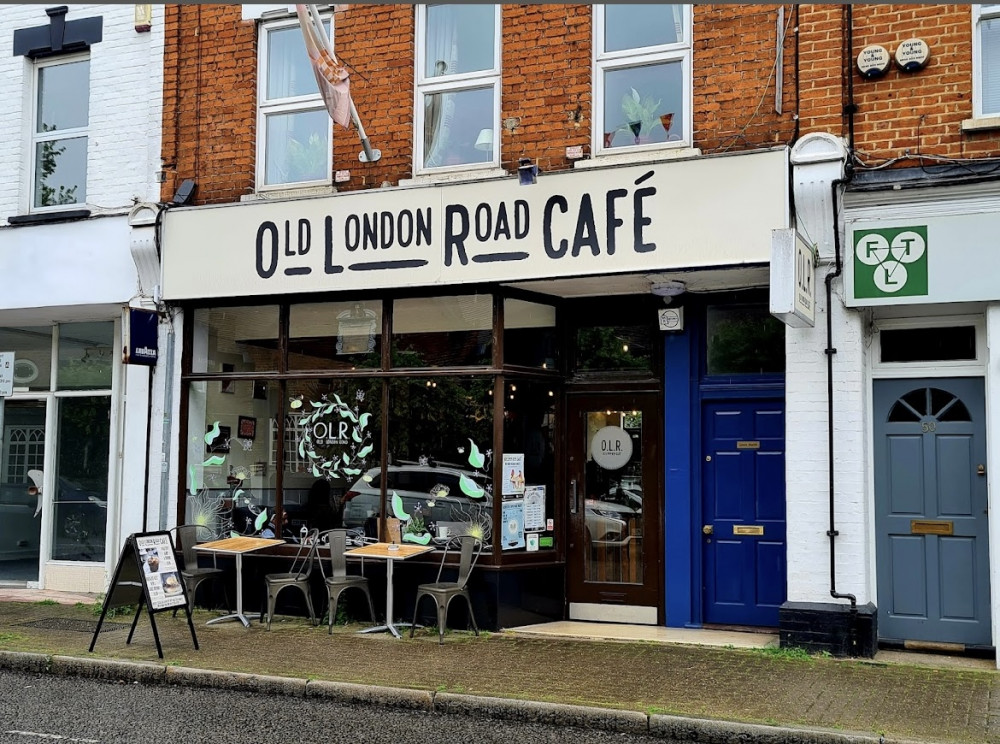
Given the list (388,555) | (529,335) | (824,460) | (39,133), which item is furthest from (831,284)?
(39,133)

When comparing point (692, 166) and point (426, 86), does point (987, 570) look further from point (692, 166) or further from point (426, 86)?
point (426, 86)

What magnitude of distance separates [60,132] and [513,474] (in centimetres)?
722

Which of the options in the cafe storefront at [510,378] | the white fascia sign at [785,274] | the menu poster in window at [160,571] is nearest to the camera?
the white fascia sign at [785,274]

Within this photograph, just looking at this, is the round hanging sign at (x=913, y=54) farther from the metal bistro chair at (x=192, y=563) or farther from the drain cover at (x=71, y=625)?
the drain cover at (x=71, y=625)

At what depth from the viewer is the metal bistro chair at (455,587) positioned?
30.4 ft

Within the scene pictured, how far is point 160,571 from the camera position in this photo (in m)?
8.85

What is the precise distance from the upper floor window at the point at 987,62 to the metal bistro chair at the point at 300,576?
7.39m

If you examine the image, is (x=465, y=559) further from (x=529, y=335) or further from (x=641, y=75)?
(x=641, y=75)

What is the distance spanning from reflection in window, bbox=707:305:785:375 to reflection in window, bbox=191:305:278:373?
15.4ft

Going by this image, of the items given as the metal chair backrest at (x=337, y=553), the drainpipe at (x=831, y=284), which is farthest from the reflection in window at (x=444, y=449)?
the drainpipe at (x=831, y=284)

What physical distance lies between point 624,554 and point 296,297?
440cm

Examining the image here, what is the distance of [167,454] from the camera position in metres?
11.5

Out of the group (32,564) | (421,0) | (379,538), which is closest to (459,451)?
(379,538)

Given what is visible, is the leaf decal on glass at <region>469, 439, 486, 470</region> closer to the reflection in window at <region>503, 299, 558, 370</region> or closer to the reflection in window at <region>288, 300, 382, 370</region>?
the reflection in window at <region>503, 299, 558, 370</region>
